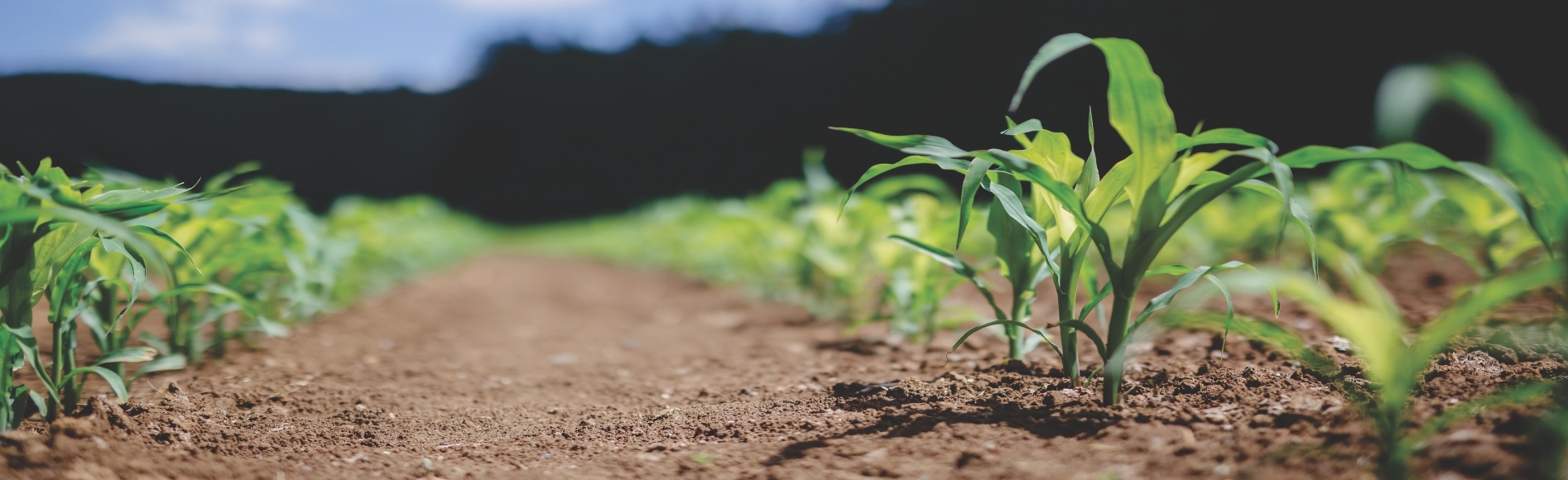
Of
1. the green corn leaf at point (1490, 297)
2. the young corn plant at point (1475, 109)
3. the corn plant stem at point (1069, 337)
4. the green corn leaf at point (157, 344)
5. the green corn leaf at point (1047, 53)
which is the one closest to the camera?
the young corn plant at point (1475, 109)

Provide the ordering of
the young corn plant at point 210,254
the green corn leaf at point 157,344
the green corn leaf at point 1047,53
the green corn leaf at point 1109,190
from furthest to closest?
the green corn leaf at point 157,344
the young corn plant at point 210,254
the green corn leaf at point 1109,190
the green corn leaf at point 1047,53

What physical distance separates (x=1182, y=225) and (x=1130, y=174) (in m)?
0.29

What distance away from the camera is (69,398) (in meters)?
1.09

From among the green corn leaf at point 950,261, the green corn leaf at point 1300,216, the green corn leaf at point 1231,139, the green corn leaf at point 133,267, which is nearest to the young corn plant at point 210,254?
the green corn leaf at point 133,267

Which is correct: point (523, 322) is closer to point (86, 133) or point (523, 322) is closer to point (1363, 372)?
point (1363, 372)

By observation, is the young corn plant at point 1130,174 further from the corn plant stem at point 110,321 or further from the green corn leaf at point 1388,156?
the corn plant stem at point 110,321

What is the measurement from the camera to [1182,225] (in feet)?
3.73

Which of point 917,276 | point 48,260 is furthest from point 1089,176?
point 48,260

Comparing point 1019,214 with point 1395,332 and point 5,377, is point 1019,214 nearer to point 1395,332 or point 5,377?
point 1395,332

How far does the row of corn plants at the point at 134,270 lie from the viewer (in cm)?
93

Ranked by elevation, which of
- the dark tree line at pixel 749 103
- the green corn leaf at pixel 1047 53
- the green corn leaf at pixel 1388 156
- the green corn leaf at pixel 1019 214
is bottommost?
the green corn leaf at pixel 1019 214

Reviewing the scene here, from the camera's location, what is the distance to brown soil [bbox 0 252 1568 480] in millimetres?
818

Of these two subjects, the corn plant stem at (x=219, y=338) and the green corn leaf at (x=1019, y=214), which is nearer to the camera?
the green corn leaf at (x=1019, y=214)

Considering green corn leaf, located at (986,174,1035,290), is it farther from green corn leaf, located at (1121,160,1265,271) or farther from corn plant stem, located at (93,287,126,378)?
corn plant stem, located at (93,287,126,378)
